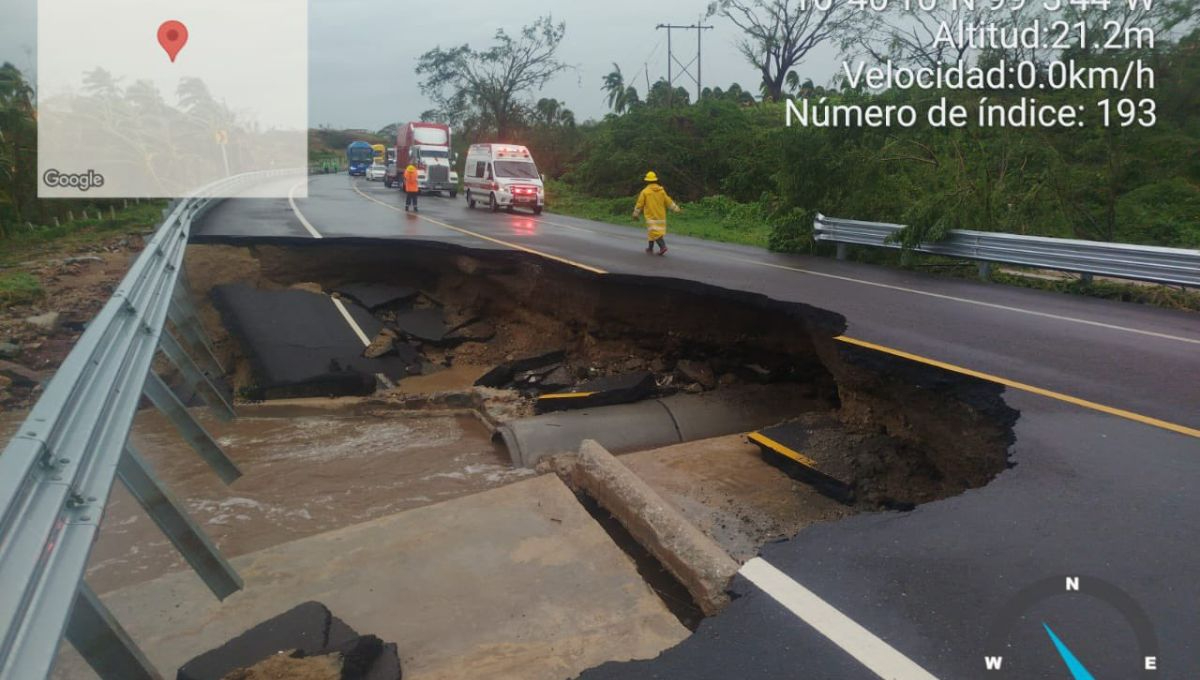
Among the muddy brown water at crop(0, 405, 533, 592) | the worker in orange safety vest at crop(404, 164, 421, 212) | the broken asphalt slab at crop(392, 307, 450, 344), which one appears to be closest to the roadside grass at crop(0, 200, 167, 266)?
the worker in orange safety vest at crop(404, 164, 421, 212)

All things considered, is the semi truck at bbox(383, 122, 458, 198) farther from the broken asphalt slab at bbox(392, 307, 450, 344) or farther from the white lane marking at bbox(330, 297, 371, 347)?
the white lane marking at bbox(330, 297, 371, 347)

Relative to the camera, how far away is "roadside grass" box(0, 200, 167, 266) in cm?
1773

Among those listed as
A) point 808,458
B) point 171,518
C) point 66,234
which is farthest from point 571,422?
point 66,234

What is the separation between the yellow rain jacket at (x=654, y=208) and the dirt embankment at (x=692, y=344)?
296 centimetres

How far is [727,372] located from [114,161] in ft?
94.9

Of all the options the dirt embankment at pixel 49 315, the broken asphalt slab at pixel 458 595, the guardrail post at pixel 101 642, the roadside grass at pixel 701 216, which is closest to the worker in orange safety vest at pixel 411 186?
the roadside grass at pixel 701 216

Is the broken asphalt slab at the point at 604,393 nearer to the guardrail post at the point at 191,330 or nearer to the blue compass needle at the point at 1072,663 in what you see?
the guardrail post at the point at 191,330

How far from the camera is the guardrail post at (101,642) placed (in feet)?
7.90

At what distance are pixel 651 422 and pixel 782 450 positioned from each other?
1908 mm

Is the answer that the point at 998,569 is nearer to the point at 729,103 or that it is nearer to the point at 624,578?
the point at 624,578

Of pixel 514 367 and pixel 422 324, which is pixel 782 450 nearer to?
pixel 514 367

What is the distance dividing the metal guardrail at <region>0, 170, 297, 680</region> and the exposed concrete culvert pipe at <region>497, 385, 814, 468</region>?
3.91 meters

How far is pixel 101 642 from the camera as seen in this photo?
2480 millimetres

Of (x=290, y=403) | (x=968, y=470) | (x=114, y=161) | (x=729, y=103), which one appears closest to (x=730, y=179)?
(x=729, y=103)
